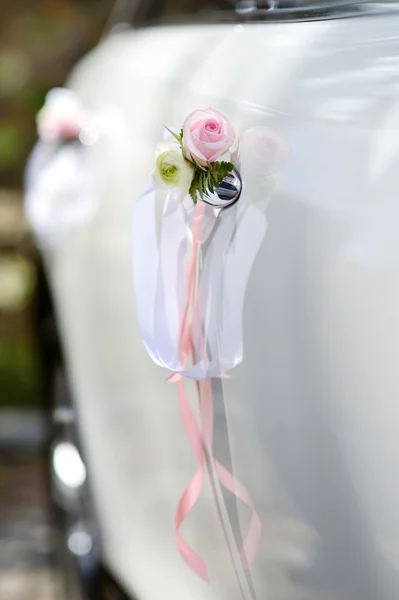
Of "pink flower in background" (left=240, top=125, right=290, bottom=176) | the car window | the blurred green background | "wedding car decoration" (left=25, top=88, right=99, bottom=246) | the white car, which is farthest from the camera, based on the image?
the blurred green background

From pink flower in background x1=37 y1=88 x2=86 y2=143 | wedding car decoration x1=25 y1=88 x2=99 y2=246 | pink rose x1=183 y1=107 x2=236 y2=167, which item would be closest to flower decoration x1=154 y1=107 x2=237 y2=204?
pink rose x1=183 y1=107 x2=236 y2=167

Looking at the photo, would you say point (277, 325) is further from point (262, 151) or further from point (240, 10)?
point (240, 10)

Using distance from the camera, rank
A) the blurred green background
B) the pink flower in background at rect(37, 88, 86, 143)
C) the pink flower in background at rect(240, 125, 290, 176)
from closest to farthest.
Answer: the pink flower in background at rect(240, 125, 290, 176), the pink flower in background at rect(37, 88, 86, 143), the blurred green background

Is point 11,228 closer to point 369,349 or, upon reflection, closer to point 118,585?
point 118,585

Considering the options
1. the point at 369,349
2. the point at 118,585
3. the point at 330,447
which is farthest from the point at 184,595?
the point at 369,349

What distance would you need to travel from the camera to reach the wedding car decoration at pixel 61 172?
198 centimetres

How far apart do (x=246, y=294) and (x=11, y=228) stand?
343 cm

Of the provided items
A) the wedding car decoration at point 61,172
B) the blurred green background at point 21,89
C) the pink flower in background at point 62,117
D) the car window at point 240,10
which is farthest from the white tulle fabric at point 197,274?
the blurred green background at point 21,89

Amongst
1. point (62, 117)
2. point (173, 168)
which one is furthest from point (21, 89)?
point (173, 168)

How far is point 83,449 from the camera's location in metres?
2.00

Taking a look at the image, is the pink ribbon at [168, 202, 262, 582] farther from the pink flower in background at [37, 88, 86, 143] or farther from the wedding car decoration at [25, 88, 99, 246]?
the pink flower in background at [37, 88, 86, 143]

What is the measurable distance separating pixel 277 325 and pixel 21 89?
148 inches

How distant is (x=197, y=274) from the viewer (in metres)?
1.19

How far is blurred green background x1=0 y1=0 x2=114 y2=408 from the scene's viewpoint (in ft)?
14.1
